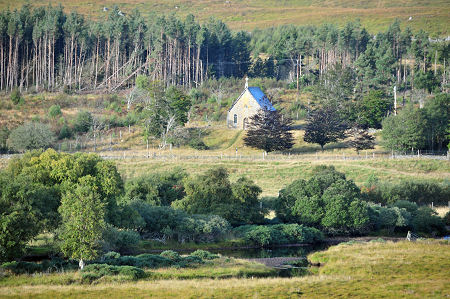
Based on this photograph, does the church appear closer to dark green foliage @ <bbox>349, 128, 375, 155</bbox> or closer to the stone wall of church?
the stone wall of church

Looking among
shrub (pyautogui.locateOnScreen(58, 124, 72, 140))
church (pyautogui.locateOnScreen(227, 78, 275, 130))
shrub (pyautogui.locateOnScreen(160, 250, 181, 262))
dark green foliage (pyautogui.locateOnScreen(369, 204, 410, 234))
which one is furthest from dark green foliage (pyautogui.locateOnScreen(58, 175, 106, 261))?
church (pyautogui.locateOnScreen(227, 78, 275, 130))

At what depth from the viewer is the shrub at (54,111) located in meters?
105

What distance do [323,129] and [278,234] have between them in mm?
36737

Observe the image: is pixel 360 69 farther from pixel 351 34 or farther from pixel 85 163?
pixel 85 163

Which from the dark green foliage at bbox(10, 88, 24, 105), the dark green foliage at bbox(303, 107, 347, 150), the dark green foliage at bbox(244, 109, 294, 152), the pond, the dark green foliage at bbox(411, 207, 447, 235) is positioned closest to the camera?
the pond

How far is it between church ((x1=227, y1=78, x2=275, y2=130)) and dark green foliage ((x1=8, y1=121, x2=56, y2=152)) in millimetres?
27029

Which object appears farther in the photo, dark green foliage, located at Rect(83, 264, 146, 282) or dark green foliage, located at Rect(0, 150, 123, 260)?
dark green foliage, located at Rect(0, 150, 123, 260)

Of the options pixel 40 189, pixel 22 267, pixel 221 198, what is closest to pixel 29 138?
pixel 221 198

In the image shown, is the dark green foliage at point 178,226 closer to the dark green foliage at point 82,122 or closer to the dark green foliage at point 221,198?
the dark green foliage at point 221,198

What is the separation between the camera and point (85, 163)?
172ft

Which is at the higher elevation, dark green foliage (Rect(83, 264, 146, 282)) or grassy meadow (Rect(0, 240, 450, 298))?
dark green foliage (Rect(83, 264, 146, 282))

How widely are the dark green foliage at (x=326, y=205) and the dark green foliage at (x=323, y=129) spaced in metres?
27.3

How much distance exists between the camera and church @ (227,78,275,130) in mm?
102062

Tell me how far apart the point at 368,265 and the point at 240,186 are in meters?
19.5
